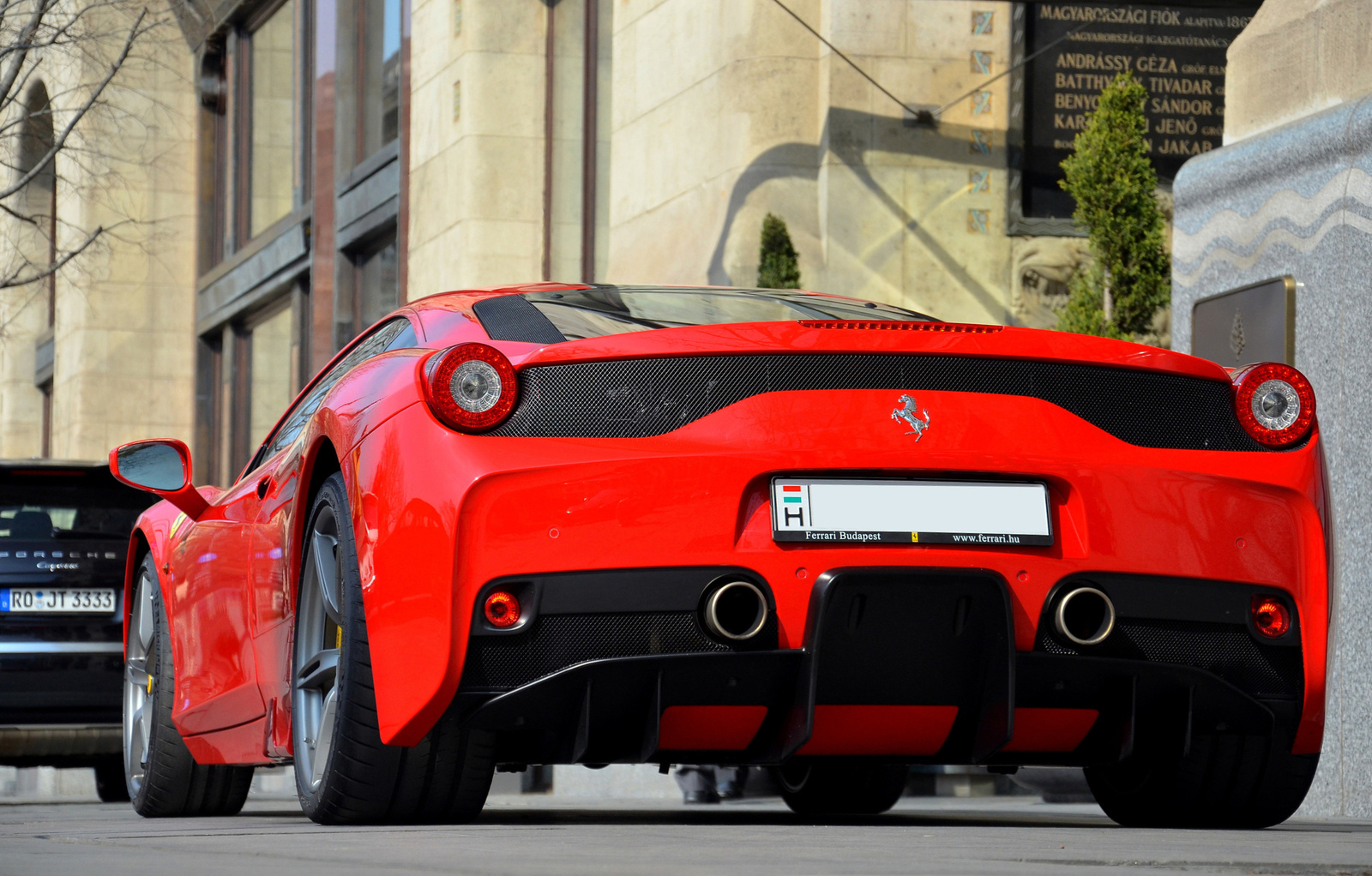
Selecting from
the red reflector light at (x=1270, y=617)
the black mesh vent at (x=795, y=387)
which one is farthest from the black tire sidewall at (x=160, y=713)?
the red reflector light at (x=1270, y=617)

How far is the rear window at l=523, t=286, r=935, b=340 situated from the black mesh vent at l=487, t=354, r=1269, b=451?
202 millimetres

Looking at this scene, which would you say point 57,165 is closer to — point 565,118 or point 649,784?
point 565,118

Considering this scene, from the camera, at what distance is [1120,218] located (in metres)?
12.0

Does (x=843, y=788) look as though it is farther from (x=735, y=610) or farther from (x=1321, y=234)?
(x=1321, y=234)

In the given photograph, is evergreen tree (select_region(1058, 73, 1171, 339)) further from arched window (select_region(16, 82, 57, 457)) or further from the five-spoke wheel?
arched window (select_region(16, 82, 57, 457))

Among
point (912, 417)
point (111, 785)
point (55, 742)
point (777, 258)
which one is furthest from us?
point (777, 258)

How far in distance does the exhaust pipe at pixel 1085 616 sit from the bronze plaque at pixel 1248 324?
3603 mm

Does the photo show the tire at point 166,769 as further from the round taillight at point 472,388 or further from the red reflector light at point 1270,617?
the red reflector light at point 1270,617

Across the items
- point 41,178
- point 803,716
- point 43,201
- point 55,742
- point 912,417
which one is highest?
point 41,178

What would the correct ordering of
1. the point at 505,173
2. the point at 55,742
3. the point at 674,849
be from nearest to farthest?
the point at 674,849 → the point at 55,742 → the point at 505,173

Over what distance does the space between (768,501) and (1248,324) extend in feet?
14.1

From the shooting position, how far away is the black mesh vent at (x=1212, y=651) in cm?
386

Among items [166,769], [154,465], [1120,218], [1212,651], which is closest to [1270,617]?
[1212,651]

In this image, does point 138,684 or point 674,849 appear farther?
point 138,684
